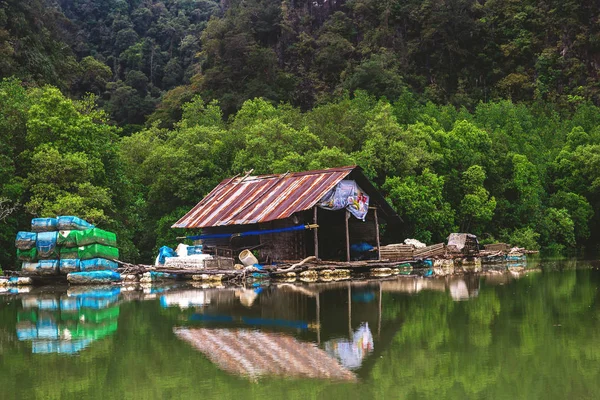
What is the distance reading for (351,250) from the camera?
33.1 metres

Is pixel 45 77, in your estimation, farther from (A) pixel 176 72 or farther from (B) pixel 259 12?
(A) pixel 176 72

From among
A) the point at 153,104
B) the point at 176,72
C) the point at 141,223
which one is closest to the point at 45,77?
the point at 141,223

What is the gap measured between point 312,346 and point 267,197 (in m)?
18.4

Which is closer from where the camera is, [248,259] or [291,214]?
[291,214]

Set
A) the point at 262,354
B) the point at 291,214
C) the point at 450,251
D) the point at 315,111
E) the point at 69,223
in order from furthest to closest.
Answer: the point at 315,111
the point at 450,251
the point at 291,214
the point at 69,223
the point at 262,354

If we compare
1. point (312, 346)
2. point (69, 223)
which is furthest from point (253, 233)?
point (312, 346)

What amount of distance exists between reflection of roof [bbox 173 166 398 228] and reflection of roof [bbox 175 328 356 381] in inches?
559

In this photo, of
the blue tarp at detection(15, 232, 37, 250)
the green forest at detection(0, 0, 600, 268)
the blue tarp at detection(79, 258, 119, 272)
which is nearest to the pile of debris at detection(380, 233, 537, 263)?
the green forest at detection(0, 0, 600, 268)

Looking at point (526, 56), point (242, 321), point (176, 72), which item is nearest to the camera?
point (242, 321)

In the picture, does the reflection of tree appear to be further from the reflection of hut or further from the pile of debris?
the pile of debris

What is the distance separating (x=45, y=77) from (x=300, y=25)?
37.7m

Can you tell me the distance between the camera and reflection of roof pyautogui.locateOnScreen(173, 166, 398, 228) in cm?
2820

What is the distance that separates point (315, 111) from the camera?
47.5 metres

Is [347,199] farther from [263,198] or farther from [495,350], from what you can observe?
[495,350]
